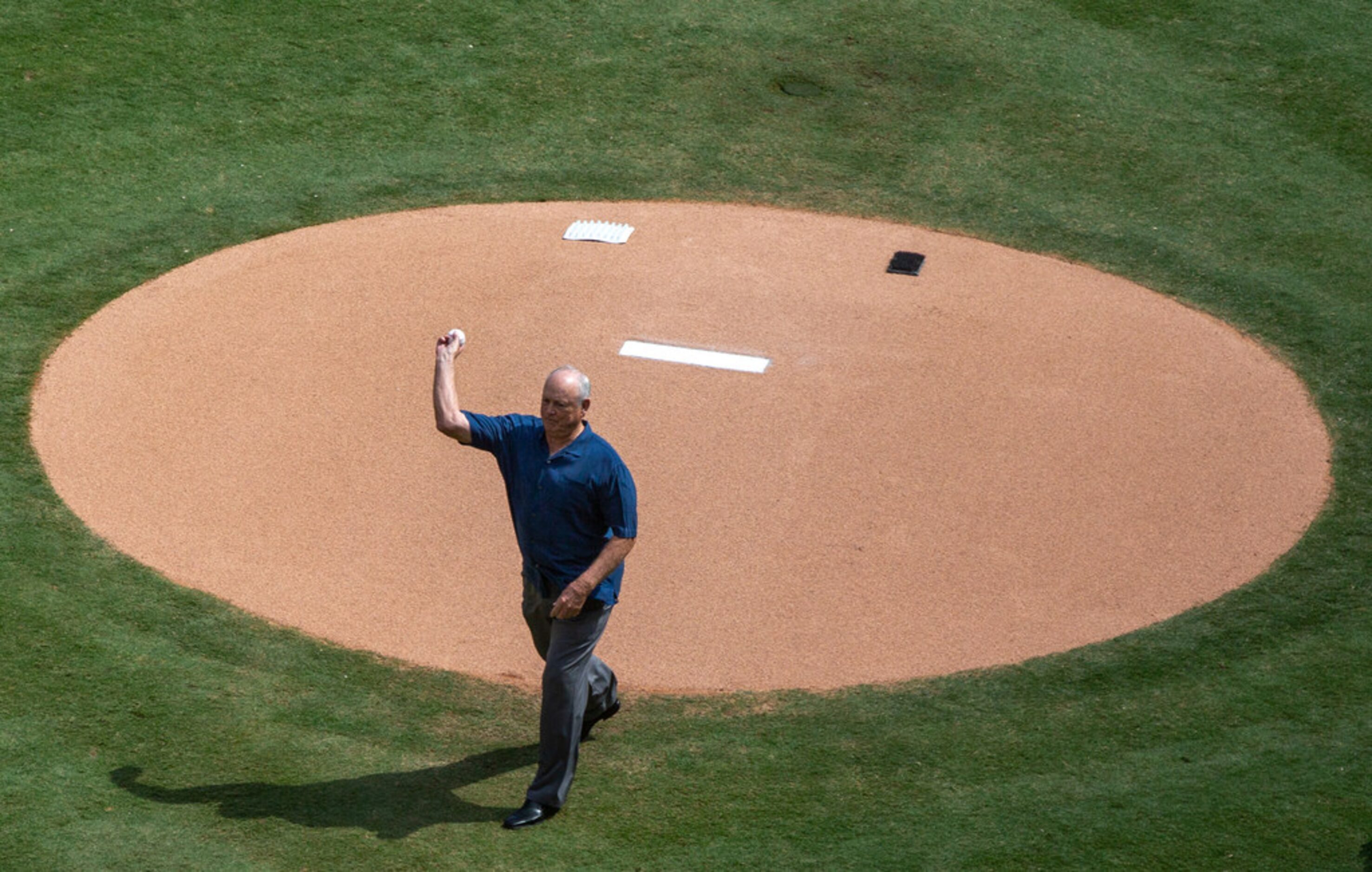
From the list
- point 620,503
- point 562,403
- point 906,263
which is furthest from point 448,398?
point 906,263

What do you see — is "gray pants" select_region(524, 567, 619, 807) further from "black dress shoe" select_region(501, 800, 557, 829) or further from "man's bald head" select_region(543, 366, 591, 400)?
"man's bald head" select_region(543, 366, 591, 400)

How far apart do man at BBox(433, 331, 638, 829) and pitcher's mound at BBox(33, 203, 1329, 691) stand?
1321 mm

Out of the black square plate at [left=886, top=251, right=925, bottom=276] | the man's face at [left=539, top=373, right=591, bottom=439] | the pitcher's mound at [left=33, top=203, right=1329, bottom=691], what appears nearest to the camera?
the man's face at [left=539, top=373, right=591, bottom=439]

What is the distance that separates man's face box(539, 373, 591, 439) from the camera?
20.1 feet

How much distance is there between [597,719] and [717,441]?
3.01m

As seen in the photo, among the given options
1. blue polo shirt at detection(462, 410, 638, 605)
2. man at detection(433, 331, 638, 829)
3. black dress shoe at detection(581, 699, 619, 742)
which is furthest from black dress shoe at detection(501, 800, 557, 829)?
blue polo shirt at detection(462, 410, 638, 605)

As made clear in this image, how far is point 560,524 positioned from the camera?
624cm

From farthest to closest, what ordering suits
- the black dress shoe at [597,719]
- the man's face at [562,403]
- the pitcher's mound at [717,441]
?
1. the pitcher's mound at [717,441]
2. the black dress shoe at [597,719]
3. the man's face at [562,403]

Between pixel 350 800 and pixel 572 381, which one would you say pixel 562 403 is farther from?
pixel 350 800

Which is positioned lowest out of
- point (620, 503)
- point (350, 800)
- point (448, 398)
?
point (350, 800)

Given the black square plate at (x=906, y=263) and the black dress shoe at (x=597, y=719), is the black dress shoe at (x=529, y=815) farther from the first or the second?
the black square plate at (x=906, y=263)

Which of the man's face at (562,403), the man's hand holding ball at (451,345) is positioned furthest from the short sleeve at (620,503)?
the man's hand holding ball at (451,345)

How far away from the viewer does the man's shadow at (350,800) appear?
20.6 ft

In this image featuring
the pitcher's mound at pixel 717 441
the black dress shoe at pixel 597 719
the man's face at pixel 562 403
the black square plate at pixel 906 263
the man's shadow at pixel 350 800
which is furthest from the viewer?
the black square plate at pixel 906 263
